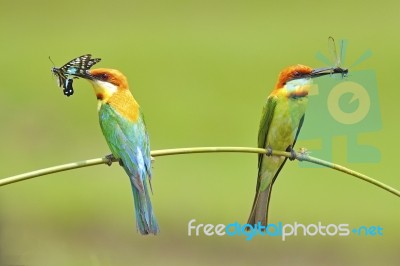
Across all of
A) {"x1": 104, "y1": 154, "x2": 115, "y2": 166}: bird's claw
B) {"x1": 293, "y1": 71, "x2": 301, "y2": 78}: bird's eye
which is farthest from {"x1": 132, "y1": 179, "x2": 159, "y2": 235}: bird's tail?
{"x1": 293, "y1": 71, "x2": 301, "y2": 78}: bird's eye

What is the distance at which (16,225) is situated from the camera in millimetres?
3541

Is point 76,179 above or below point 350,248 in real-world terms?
above

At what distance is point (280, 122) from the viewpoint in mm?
3467

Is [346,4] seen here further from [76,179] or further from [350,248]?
[76,179]

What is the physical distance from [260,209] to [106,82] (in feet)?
3.01

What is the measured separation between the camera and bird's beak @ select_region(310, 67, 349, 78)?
11.6 feet

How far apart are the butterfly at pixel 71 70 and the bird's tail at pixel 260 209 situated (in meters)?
0.98

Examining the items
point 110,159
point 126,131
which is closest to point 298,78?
point 126,131

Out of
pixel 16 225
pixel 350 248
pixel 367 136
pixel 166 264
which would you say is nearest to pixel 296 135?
pixel 367 136

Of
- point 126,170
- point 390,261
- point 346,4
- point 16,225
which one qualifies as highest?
point 346,4

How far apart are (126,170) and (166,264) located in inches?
20.7

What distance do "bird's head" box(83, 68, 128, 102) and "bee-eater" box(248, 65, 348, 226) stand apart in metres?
0.66
